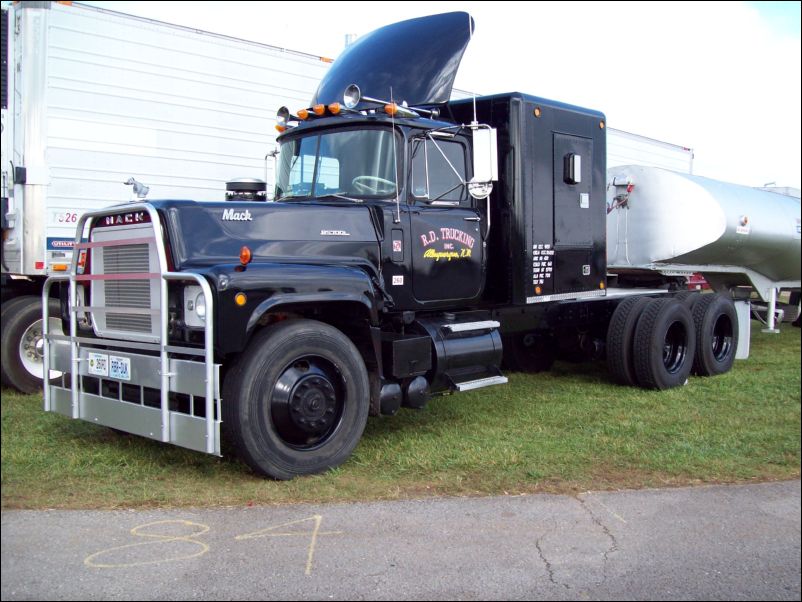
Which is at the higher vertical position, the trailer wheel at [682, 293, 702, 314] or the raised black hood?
the raised black hood

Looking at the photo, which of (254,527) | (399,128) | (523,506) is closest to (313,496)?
(254,527)

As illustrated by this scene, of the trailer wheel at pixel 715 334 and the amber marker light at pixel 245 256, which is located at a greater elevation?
the amber marker light at pixel 245 256

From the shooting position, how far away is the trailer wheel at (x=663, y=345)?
8773mm

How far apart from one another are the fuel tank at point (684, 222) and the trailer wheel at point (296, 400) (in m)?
5.47

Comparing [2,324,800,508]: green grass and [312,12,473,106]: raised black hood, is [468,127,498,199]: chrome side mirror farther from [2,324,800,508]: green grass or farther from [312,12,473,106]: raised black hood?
[2,324,800,508]: green grass

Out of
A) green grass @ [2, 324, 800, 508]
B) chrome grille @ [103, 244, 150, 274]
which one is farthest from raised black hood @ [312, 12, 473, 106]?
green grass @ [2, 324, 800, 508]

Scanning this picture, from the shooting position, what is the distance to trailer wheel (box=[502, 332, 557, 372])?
1005 centimetres

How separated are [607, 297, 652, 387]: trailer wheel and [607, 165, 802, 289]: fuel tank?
1.09m

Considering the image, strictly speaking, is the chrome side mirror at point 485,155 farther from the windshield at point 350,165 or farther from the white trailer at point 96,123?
the white trailer at point 96,123

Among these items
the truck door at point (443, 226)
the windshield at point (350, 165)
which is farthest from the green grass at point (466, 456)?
the windshield at point (350, 165)

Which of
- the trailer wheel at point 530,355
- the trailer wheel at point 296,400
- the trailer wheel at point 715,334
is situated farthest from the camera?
the trailer wheel at point 530,355

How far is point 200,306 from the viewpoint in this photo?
5.12m

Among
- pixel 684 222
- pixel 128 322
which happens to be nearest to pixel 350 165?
pixel 128 322

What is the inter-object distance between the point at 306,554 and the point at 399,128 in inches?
151
